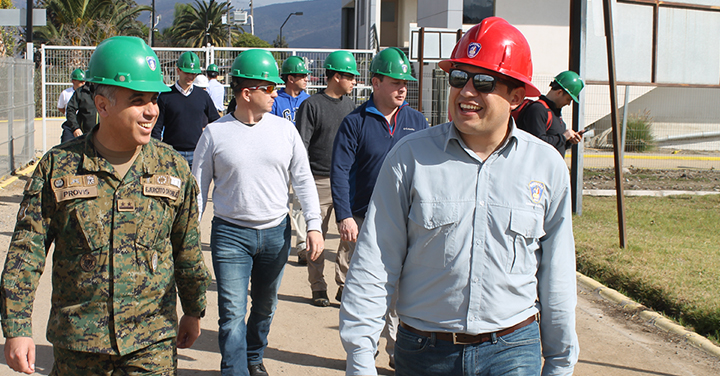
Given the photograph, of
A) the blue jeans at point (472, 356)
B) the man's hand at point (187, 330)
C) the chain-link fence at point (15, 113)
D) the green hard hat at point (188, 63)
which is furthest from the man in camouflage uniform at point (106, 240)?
the chain-link fence at point (15, 113)

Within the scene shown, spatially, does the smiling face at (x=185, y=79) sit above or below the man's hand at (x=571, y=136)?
above

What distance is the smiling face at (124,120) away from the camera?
9.07ft

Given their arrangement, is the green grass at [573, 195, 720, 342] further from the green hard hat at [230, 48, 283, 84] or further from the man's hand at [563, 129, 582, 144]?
the green hard hat at [230, 48, 283, 84]

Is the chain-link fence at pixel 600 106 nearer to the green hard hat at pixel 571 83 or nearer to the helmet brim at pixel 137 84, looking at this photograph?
the green hard hat at pixel 571 83

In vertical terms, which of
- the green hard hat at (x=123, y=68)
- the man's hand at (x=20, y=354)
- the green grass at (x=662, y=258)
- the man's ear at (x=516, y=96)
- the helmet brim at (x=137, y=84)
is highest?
the green hard hat at (x=123, y=68)

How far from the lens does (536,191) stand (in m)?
2.47

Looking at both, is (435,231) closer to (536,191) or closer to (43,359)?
(536,191)

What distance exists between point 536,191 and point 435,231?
1.29 feet

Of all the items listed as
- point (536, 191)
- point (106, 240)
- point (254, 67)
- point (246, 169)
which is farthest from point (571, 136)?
point (106, 240)

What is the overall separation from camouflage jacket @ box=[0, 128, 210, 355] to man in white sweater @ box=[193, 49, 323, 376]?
1309 millimetres

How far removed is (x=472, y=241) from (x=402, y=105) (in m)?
2.76

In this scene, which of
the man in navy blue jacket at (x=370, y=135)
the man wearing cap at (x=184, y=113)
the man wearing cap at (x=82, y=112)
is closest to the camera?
the man in navy blue jacket at (x=370, y=135)

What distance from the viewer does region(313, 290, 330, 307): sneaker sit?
6238mm

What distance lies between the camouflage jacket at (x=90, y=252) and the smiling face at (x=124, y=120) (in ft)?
0.25
